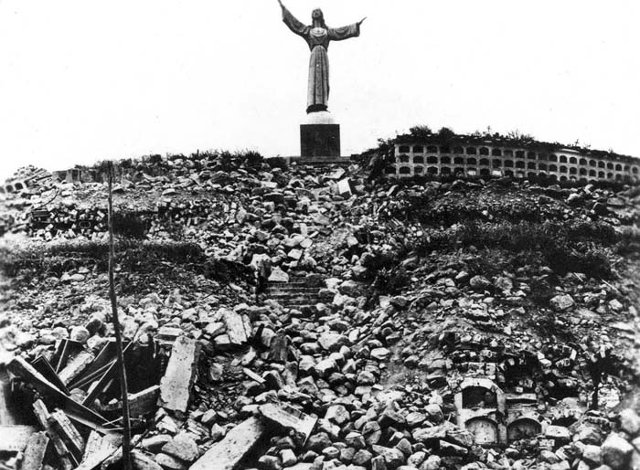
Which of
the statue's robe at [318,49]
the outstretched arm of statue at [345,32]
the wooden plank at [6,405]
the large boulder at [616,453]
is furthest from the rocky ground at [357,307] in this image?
the outstretched arm of statue at [345,32]

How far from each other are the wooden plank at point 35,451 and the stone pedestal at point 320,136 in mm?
9227

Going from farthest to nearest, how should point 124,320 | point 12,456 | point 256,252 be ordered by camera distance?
point 256,252 → point 124,320 → point 12,456

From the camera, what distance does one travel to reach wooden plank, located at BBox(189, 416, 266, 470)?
5.65 meters

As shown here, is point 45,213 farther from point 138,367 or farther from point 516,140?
point 516,140

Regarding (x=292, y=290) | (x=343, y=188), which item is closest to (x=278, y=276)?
(x=292, y=290)

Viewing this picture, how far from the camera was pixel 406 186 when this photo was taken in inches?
476

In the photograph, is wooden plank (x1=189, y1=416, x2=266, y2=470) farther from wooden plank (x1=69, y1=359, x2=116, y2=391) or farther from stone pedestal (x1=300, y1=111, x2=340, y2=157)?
stone pedestal (x1=300, y1=111, x2=340, y2=157)

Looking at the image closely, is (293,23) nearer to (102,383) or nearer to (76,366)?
(76,366)

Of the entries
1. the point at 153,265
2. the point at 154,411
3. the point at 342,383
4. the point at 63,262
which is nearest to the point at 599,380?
the point at 342,383

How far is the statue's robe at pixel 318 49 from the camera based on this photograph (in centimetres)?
1393

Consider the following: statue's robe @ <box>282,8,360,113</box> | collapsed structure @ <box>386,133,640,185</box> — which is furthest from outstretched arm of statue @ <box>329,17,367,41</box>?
collapsed structure @ <box>386,133,640,185</box>

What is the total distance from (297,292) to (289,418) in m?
3.61

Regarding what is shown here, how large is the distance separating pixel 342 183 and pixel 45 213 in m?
6.05

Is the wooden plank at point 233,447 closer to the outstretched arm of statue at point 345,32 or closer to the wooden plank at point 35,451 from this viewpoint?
the wooden plank at point 35,451
